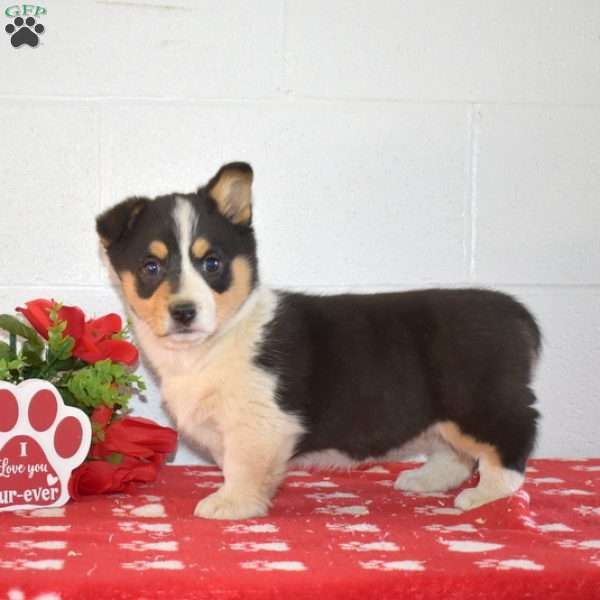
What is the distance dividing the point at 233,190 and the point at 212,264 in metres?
0.26

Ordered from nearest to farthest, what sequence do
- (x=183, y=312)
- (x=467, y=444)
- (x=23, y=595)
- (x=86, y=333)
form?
1. (x=23, y=595)
2. (x=183, y=312)
3. (x=467, y=444)
4. (x=86, y=333)

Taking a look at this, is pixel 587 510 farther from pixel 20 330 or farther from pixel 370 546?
pixel 20 330

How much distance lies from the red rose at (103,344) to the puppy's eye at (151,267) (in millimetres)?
337

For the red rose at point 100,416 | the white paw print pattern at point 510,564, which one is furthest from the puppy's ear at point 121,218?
the white paw print pattern at point 510,564

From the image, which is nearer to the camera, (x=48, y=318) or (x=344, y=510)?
(x=344, y=510)

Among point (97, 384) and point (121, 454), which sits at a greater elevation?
point (97, 384)

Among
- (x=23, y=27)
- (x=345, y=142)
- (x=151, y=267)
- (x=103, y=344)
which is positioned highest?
(x=23, y=27)

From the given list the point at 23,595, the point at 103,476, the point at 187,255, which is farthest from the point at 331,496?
the point at 23,595

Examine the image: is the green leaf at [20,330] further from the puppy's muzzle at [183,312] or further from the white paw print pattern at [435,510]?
the white paw print pattern at [435,510]

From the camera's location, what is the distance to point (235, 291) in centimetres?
268

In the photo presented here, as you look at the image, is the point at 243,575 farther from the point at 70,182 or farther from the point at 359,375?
the point at 70,182

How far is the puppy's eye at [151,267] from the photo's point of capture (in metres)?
2.60

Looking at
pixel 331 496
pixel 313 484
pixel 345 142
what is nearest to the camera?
pixel 331 496

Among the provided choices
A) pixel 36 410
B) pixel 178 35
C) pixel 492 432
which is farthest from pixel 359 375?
pixel 178 35
